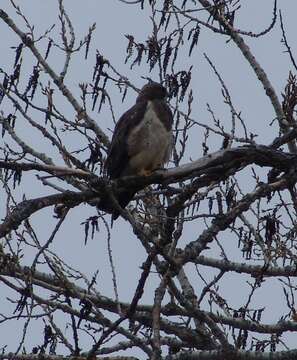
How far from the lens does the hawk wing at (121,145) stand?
746cm

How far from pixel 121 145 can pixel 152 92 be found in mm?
685

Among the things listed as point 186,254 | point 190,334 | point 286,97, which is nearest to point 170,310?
point 190,334

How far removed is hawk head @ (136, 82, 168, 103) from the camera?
784 cm

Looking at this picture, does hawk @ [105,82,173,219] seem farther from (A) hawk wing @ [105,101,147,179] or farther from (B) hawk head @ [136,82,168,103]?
(B) hawk head @ [136,82,168,103]

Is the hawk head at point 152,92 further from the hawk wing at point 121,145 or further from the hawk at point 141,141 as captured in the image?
the hawk wing at point 121,145

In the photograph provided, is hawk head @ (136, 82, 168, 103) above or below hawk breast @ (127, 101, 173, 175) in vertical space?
above

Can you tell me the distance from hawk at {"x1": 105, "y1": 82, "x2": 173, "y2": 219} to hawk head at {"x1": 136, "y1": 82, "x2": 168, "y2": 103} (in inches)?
6.5

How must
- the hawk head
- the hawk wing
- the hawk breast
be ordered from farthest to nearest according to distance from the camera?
the hawk head, the hawk wing, the hawk breast

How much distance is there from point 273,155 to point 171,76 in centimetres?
338

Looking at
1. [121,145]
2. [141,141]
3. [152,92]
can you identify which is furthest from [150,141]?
[152,92]

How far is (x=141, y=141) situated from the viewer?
741 cm

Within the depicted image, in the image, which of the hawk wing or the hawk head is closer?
the hawk wing

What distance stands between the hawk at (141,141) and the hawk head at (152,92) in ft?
0.54

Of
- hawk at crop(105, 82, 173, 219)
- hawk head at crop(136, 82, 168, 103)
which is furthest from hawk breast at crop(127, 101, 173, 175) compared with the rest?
hawk head at crop(136, 82, 168, 103)
